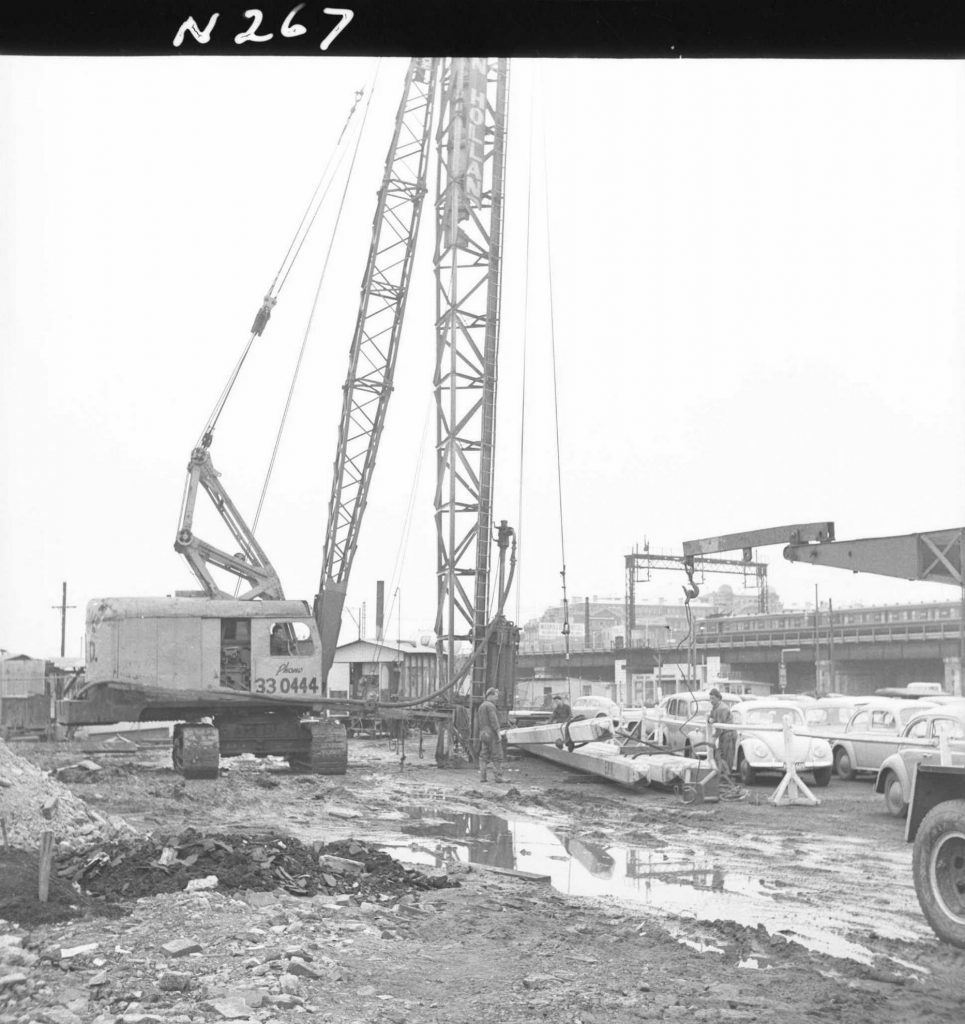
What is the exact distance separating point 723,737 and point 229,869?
1179 cm

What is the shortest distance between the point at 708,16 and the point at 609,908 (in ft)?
21.5

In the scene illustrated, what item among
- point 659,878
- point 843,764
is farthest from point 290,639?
point 659,878

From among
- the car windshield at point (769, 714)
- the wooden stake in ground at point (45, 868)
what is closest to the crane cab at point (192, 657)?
the car windshield at point (769, 714)

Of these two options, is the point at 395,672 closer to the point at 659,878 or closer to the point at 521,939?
the point at 659,878

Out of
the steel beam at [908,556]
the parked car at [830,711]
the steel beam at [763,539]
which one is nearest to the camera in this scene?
the steel beam at [908,556]

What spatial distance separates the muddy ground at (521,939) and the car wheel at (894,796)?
93 cm

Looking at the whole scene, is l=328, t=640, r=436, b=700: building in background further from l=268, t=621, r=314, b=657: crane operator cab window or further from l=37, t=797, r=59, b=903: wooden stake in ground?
l=37, t=797, r=59, b=903: wooden stake in ground

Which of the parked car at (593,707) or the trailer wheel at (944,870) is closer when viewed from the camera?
the trailer wheel at (944,870)

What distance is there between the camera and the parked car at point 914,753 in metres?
13.8

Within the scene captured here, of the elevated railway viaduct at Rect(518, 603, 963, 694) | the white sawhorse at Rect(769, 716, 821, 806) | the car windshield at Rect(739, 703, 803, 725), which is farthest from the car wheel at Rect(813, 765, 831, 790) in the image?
the elevated railway viaduct at Rect(518, 603, 963, 694)

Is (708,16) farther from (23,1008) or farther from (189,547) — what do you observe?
(189,547)

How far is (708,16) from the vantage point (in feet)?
20.6

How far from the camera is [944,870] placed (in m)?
7.66

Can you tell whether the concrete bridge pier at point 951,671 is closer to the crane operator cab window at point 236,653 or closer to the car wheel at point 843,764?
the car wheel at point 843,764
